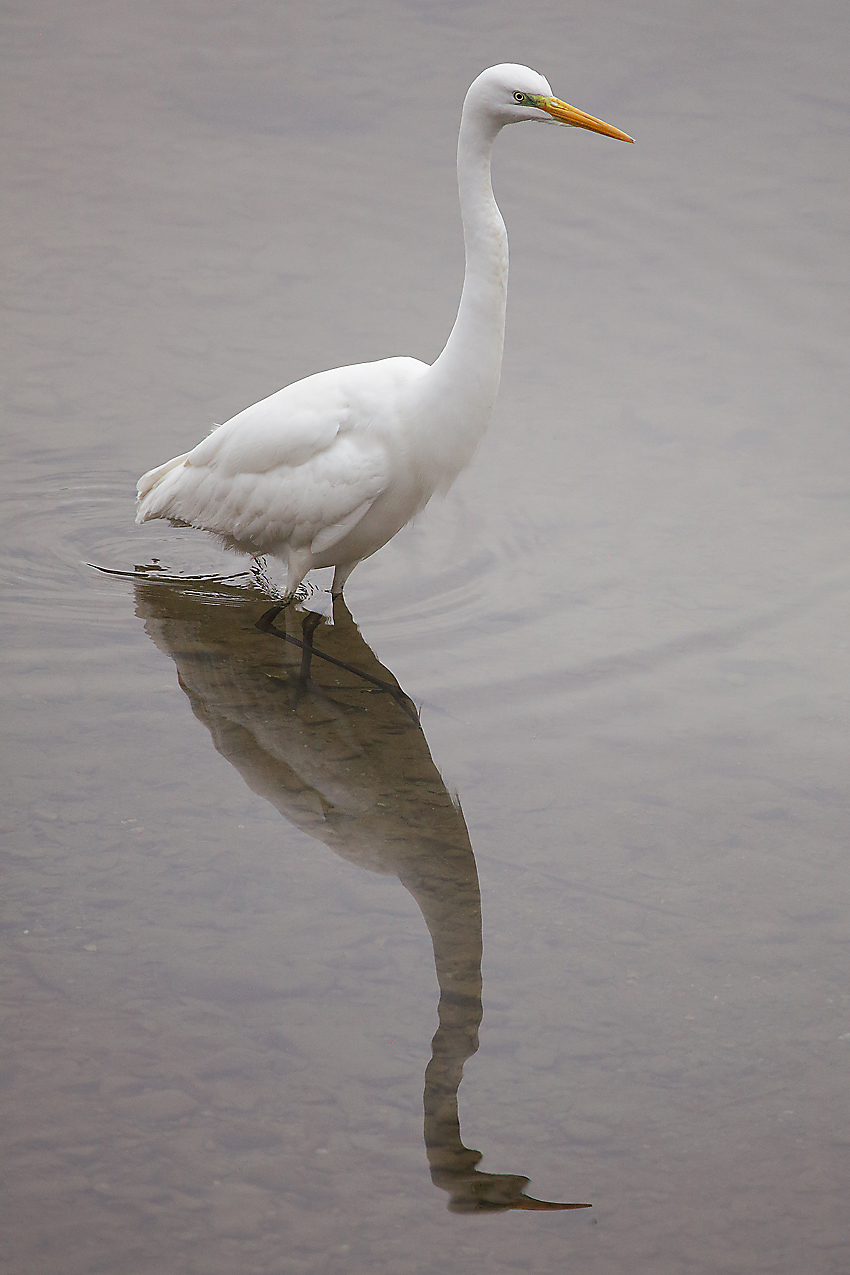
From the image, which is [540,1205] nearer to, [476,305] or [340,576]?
[476,305]

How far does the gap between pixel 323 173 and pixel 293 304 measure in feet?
5.75

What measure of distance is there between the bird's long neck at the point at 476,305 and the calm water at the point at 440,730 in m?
0.88

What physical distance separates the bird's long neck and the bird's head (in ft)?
0.17

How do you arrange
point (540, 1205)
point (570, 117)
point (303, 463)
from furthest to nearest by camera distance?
point (303, 463)
point (570, 117)
point (540, 1205)

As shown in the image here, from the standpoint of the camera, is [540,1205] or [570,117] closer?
[540,1205]

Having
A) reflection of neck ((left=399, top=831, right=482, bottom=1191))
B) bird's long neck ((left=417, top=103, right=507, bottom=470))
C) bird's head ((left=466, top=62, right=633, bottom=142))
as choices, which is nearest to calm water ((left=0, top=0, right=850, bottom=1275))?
reflection of neck ((left=399, top=831, right=482, bottom=1191))

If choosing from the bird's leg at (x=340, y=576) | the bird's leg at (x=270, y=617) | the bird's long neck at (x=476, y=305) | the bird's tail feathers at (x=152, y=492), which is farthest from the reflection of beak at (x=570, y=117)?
the bird's tail feathers at (x=152, y=492)

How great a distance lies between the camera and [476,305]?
4.28m

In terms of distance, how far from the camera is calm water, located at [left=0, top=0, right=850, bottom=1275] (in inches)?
111

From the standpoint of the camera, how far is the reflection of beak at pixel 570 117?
4.04 m

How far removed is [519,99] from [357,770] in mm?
1985

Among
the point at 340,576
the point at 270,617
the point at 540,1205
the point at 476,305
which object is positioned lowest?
the point at 540,1205

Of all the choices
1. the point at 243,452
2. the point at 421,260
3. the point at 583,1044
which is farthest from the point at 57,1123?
the point at 421,260

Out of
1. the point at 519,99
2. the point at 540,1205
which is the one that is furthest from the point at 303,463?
the point at 540,1205
